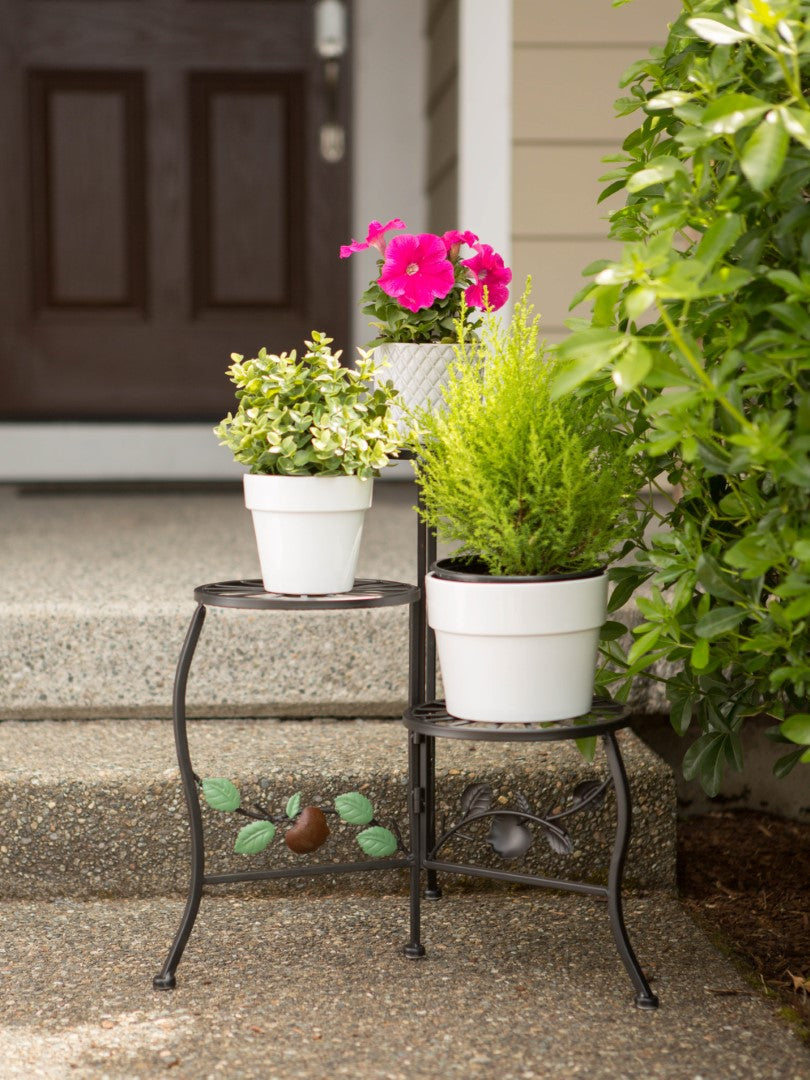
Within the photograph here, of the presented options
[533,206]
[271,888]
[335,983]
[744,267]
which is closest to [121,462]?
[533,206]

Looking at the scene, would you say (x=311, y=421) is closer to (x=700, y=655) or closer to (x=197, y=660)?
(x=700, y=655)

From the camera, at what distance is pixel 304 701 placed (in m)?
2.08

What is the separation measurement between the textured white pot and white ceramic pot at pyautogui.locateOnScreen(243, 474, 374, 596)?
136 mm

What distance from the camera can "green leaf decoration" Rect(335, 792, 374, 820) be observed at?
167 cm

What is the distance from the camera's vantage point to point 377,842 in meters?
1.67

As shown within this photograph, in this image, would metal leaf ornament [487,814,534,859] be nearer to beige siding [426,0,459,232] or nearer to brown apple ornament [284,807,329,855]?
brown apple ornament [284,807,329,855]

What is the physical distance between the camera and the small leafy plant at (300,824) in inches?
64.4

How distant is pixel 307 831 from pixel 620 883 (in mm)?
409

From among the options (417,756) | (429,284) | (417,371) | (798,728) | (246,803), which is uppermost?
(429,284)

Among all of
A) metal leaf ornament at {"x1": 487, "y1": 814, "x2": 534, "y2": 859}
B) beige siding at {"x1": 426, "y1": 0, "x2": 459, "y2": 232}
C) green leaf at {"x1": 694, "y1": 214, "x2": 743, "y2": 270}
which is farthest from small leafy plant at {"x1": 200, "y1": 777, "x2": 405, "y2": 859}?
beige siding at {"x1": 426, "y1": 0, "x2": 459, "y2": 232}

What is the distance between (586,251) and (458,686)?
1.67 m

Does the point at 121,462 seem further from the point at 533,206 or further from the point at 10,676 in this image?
the point at 10,676

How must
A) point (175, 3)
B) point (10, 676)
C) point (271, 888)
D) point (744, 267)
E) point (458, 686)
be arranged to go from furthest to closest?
point (175, 3) → point (10, 676) → point (271, 888) → point (458, 686) → point (744, 267)

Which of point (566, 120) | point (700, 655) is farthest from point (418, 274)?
point (566, 120)
